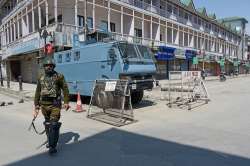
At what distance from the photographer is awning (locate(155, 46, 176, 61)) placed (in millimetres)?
32400

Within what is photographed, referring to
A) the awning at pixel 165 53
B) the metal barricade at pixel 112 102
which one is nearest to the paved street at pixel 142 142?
the metal barricade at pixel 112 102

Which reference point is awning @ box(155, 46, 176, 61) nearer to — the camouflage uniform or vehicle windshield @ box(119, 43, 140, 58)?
vehicle windshield @ box(119, 43, 140, 58)

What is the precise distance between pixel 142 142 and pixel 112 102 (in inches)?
137

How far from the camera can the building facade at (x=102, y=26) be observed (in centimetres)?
2406

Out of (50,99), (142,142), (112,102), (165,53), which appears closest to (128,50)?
(112,102)

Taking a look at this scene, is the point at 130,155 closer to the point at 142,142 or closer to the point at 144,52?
the point at 142,142

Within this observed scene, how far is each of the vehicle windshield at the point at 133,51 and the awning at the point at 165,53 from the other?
1966cm

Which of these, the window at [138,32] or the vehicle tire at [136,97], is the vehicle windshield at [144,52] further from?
the window at [138,32]

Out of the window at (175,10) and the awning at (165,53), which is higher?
the window at (175,10)

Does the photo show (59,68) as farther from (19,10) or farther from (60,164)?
(19,10)

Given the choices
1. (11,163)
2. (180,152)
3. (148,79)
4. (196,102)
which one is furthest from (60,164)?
(196,102)

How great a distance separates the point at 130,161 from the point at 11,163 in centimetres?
215

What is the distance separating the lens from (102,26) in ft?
94.2

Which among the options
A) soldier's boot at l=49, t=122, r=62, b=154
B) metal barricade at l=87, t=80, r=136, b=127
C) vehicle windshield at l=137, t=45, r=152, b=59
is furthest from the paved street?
vehicle windshield at l=137, t=45, r=152, b=59
